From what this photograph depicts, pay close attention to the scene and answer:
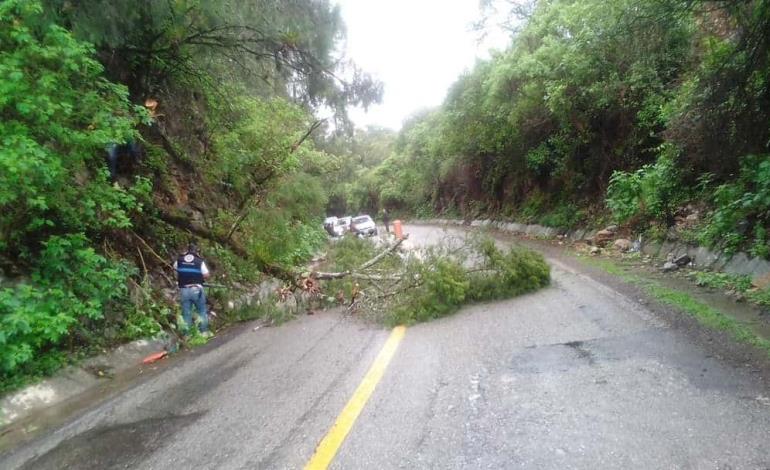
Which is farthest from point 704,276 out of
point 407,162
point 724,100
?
point 407,162

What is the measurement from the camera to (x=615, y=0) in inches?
398

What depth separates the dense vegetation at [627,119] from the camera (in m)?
6.89

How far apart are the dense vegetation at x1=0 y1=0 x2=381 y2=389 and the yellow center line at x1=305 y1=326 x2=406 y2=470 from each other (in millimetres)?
3694

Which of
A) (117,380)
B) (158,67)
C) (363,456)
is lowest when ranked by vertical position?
(117,380)

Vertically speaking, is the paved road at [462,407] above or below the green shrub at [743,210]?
below

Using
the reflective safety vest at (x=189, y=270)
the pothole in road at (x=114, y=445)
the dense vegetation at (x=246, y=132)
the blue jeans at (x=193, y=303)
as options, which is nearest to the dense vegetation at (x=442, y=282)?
the dense vegetation at (x=246, y=132)

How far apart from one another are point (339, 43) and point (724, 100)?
6731 millimetres

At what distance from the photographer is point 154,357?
691 cm

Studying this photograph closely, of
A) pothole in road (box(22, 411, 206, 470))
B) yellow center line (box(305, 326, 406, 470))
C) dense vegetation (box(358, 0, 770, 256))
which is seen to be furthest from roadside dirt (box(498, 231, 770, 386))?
pothole in road (box(22, 411, 206, 470))

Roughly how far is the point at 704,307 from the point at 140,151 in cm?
1076

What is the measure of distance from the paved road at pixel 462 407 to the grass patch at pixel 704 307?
1.61ft

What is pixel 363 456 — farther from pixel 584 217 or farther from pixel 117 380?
pixel 584 217

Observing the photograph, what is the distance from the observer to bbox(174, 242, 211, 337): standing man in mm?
8039

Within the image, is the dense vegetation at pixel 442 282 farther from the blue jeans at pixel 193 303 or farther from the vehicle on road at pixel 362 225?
the vehicle on road at pixel 362 225
